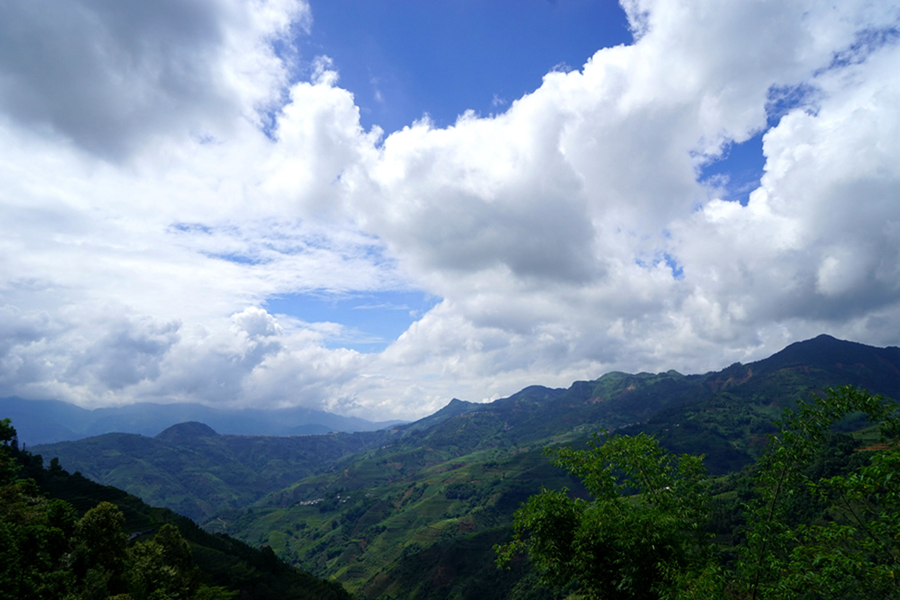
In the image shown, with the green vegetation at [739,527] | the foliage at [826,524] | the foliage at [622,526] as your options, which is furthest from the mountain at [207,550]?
the foliage at [826,524]

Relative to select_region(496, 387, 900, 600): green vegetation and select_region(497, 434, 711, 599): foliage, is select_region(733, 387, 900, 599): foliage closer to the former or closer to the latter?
select_region(496, 387, 900, 600): green vegetation

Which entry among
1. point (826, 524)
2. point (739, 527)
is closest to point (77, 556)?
point (739, 527)

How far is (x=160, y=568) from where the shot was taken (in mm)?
37906

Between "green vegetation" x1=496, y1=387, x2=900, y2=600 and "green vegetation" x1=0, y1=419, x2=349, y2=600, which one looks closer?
"green vegetation" x1=496, y1=387, x2=900, y2=600

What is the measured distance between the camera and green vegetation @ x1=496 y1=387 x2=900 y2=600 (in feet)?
33.3

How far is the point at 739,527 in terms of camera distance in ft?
42.6

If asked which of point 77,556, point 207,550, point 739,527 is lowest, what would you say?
point 207,550

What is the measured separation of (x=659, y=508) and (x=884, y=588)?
5.97 meters

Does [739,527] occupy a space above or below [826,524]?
below

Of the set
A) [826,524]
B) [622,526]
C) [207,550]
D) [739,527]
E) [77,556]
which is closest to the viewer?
[826,524]

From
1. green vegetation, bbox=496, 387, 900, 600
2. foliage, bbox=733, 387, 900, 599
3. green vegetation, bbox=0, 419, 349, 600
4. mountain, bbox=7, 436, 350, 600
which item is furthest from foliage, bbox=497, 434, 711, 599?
mountain, bbox=7, 436, 350, 600

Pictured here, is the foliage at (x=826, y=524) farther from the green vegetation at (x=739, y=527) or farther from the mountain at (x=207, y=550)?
the mountain at (x=207, y=550)

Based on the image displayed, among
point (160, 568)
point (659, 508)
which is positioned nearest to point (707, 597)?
point (659, 508)

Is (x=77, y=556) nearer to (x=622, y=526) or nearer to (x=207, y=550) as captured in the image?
(x=622, y=526)
